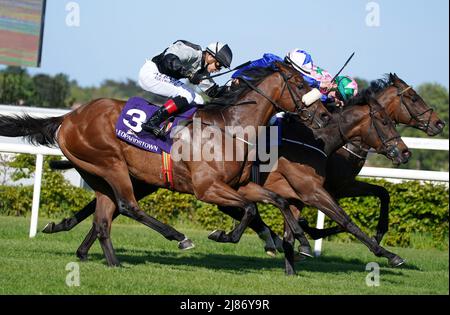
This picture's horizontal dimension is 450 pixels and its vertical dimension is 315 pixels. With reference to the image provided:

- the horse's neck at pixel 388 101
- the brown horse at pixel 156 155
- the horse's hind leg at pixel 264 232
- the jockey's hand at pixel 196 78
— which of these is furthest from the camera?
the horse's neck at pixel 388 101

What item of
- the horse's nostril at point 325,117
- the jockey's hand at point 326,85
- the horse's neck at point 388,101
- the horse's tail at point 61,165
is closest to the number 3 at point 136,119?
the horse's tail at point 61,165

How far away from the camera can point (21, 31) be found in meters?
13.7

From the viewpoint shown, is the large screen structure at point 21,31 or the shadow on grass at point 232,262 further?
the large screen structure at point 21,31

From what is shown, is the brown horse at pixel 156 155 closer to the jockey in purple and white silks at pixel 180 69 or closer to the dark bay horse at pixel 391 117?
the jockey in purple and white silks at pixel 180 69

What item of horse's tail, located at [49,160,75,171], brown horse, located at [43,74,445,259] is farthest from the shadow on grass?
horse's tail, located at [49,160,75,171]

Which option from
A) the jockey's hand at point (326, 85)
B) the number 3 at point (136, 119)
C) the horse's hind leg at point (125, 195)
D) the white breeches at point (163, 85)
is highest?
the jockey's hand at point (326, 85)

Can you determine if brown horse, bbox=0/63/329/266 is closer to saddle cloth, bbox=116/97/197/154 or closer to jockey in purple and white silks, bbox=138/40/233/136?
saddle cloth, bbox=116/97/197/154

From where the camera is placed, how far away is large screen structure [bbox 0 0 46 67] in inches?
531

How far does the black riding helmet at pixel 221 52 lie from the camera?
22.2ft

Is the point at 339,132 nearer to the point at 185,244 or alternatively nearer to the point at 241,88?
the point at 241,88

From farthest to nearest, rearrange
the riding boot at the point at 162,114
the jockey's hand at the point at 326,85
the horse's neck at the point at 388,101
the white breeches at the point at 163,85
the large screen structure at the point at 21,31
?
1. the large screen structure at the point at 21,31
2. the horse's neck at the point at 388,101
3. the jockey's hand at the point at 326,85
4. the white breeches at the point at 163,85
5. the riding boot at the point at 162,114

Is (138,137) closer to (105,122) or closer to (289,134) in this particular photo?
(105,122)
